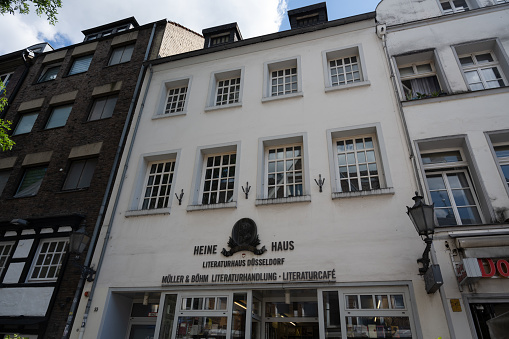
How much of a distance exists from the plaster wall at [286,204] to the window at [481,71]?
2270mm

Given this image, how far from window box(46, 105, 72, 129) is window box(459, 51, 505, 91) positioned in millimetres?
14819

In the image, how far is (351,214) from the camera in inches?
316

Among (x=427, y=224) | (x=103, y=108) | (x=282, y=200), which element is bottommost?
(x=427, y=224)

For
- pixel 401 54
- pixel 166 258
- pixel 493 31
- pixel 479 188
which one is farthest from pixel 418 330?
pixel 493 31

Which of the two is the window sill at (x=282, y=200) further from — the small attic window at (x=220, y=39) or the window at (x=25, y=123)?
the window at (x=25, y=123)

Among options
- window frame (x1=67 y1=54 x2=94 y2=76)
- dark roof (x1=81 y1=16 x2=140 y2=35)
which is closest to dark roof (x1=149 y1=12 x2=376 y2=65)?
window frame (x1=67 y1=54 x2=94 y2=76)

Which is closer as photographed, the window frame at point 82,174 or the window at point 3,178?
the window frame at point 82,174

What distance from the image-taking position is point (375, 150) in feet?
29.7

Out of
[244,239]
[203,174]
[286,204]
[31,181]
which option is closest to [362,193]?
[286,204]

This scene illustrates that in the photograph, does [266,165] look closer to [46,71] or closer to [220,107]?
[220,107]

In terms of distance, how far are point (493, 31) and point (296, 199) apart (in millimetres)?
7704

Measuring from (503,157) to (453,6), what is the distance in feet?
19.4

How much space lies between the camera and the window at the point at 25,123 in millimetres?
14445

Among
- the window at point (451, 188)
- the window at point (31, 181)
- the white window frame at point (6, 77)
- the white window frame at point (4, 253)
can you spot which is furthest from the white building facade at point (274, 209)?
the white window frame at point (6, 77)
